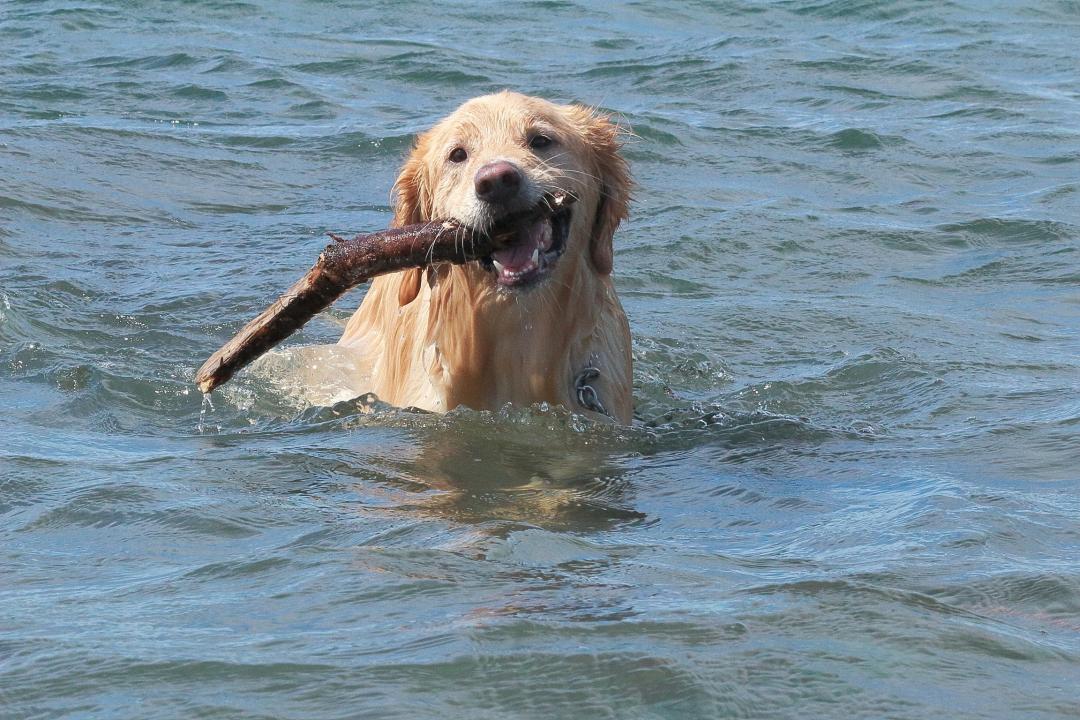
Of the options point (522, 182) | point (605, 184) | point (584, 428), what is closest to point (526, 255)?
point (522, 182)

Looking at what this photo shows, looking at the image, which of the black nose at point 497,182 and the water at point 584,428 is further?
the black nose at point 497,182

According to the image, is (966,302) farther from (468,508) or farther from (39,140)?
(39,140)

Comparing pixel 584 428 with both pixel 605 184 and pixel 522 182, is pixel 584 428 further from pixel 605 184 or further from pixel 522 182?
pixel 522 182

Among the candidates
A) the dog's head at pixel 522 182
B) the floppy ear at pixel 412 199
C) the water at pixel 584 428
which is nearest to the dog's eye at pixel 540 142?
the dog's head at pixel 522 182

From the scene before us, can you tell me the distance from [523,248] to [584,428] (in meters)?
0.83

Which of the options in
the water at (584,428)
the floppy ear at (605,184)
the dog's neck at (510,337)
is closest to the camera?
the water at (584,428)

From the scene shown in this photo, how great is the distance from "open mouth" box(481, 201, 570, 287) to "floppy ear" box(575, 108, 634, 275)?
0.41 m

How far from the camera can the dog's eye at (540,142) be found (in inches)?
247

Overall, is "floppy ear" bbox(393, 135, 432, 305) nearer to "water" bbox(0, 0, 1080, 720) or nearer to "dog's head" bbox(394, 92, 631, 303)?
"dog's head" bbox(394, 92, 631, 303)

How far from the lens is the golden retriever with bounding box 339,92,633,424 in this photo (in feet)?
20.3

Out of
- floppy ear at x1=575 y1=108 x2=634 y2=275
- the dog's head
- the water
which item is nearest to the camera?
the water

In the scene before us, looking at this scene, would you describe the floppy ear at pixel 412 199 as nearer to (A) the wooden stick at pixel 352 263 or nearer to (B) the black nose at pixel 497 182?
(A) the wooden stick at pixel 352 263

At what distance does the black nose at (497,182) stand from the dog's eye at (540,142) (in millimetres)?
361

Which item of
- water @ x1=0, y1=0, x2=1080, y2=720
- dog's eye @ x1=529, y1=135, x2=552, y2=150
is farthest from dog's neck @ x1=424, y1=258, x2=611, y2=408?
dog's eye @ x1=529, y1=135, x2=552, y2=150
